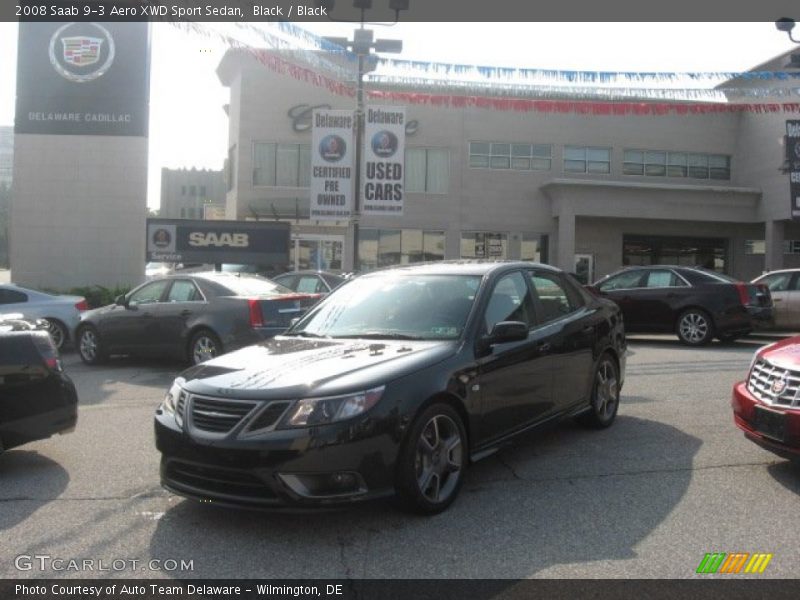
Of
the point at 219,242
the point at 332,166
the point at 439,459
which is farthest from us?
the point at 219,242

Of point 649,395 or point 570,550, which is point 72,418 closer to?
point 570,550

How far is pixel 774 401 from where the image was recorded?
4.83 metres

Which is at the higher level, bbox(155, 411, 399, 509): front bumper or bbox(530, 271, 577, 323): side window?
bbox(530, 271, 577, 323): side window

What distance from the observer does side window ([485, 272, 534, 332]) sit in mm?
5230

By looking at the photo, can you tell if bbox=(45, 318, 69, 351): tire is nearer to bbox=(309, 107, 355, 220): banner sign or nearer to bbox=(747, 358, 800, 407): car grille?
bbox=(309, 107, 355, 220): banner sign

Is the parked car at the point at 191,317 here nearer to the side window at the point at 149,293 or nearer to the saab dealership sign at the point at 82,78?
the side window at the point at 149,293

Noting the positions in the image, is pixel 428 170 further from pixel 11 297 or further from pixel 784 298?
pixel 11 297

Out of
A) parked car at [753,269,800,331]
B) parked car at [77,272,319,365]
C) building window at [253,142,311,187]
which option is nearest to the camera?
parked car at [77,272,319,365]

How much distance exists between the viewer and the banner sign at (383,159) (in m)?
15.5

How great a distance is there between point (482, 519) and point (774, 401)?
2151 millimetres

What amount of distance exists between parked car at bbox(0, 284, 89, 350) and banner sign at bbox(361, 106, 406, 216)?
6.13 metres

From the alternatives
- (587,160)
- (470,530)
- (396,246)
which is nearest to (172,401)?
(470,530)

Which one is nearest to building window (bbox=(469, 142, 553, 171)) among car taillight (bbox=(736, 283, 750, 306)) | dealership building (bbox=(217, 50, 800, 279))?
dealership building (bbox=(217, 50, 800, 279))

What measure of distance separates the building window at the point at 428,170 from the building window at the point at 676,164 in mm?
7947
